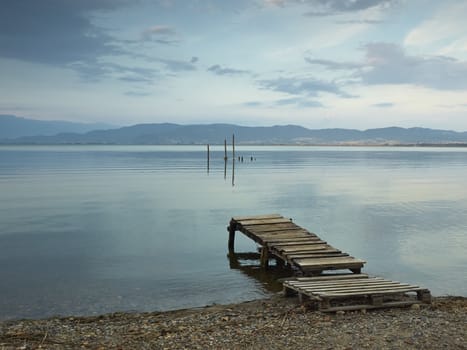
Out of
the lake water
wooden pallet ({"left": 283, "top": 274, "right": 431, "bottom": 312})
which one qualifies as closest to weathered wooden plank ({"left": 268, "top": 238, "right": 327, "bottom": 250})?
the lake water

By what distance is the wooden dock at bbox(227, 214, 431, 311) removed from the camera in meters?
12.1

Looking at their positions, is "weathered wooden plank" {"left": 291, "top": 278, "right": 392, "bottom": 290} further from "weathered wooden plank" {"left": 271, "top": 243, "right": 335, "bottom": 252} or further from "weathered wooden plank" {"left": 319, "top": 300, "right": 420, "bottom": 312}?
"weathered wooden plank" {"left": 271, "top": 243, "right": 335, "bottom": 252}

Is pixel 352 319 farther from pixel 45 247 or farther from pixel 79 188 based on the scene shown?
pixel 79 188

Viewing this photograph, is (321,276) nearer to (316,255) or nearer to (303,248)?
(316,255)

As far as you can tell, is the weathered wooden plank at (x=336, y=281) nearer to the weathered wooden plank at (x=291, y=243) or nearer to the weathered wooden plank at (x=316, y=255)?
the weathered wooden plank at (x=316, y=255)

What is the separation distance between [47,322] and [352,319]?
720 centimetres

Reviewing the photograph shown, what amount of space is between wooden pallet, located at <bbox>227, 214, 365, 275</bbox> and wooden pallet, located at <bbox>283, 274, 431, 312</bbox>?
150 centimetres

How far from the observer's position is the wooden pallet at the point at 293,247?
1505 centimetres

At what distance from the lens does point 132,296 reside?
14.7m

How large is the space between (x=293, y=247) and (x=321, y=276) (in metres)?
2.21

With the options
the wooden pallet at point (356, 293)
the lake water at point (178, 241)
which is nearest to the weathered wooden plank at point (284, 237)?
the lake water at point (178, 241)

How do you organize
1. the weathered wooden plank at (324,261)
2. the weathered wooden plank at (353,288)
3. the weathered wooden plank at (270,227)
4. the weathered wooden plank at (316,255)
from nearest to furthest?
the weathered wooden plank at (353,288) → the weathered wooden plank at (324,261) → the weathered wooden plank at (316,255) → the weathered wooden plank at (270,227)

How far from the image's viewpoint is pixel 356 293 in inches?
475

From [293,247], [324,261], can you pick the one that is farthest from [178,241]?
[324,261]
